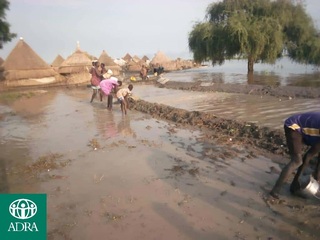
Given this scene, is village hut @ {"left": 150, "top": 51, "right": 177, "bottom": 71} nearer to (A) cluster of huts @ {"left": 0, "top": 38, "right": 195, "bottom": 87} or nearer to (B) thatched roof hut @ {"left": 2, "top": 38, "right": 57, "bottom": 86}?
(A) cluster of huts @ {"left": 0, "top": 38, "right": 195, "bottom": 87}

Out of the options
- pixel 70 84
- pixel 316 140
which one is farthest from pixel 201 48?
pixel 316 140

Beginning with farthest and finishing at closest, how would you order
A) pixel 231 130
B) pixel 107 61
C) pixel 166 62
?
pixel 166 62 < pixel 107 61 < pixel 231 130

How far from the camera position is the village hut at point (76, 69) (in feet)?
92.0

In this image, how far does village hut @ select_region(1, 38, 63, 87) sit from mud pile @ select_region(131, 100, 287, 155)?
20.8m

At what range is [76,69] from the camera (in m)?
30.2

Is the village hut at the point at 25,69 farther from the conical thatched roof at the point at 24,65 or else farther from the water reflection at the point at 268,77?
the water reflection at the point at 268,77

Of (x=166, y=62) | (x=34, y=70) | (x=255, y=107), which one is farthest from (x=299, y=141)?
(x=166, y=62)

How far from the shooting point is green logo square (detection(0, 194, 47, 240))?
2.71 metres

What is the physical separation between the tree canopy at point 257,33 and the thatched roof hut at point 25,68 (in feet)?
46.3

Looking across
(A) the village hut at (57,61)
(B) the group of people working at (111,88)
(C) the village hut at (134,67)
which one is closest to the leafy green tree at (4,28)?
(B) the group of people working at (111,88)

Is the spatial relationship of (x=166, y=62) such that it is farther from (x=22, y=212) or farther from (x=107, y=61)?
(x=22, y=212)

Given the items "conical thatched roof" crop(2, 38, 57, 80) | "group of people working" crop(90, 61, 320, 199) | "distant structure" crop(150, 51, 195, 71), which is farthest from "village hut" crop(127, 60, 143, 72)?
"group of people working" crop(90, 61, 320, 199)

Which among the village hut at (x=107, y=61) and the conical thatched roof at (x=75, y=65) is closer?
the conical thatched roof at (x=75, y=65)

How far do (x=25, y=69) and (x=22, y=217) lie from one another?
26913mm
